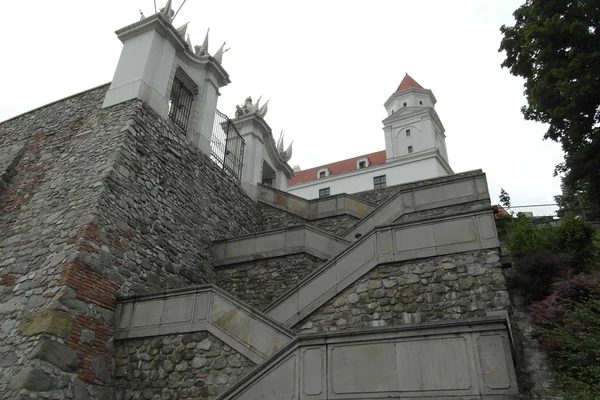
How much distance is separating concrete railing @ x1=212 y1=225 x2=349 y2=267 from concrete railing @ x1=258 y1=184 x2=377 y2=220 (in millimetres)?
3594

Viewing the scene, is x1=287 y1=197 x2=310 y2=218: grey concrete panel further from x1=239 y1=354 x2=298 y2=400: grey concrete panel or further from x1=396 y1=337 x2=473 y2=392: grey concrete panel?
x1=396 y1=337 x2=473 y2=392: grey concrete panel

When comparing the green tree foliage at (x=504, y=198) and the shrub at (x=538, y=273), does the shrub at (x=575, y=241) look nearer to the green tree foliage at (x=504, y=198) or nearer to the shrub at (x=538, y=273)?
the shrub at (x=538, y=273)

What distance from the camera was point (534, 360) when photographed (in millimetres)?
8375

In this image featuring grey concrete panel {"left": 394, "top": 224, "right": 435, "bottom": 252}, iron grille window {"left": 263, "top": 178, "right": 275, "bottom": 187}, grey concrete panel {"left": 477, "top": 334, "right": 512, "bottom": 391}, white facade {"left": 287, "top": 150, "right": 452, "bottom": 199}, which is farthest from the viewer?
white facade {"left": 287, "top": 150, "right": 452, "bottom": 199}

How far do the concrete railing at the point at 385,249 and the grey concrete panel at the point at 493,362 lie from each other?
9.97ft

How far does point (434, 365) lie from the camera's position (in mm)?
5875

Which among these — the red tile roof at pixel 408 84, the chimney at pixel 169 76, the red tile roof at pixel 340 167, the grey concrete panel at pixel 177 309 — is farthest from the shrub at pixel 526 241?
the red tile roof at pixel 408 84

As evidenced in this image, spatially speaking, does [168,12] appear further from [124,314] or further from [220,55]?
[124,314]

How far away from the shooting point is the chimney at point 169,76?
13.3 m

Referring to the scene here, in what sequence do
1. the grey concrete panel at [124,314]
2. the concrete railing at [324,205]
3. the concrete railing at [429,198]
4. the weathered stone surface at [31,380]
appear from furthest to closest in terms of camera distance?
the concrete railing at [324,205] → the concrete railing at [429,198] → the grey concrete panel at [124,314] → the weathered stone surface at [31,380]

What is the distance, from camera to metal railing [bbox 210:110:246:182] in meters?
17.1

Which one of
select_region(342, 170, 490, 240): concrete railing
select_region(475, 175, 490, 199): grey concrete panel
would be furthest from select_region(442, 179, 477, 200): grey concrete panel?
select_region(475, 175, 490, 199): grey concrete panel

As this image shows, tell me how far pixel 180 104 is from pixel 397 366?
12180 mm

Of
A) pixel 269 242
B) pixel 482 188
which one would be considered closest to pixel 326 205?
pixel 269 242
